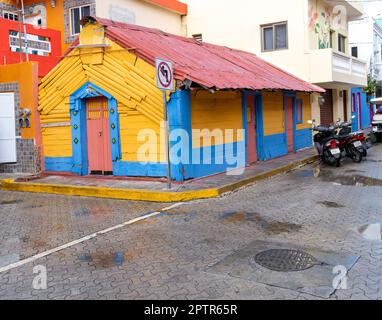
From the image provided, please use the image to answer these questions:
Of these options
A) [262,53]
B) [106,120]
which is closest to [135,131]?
[106,120]

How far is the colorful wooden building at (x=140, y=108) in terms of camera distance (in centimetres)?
1022

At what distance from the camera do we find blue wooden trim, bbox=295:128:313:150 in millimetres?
16484

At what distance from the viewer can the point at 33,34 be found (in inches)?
595

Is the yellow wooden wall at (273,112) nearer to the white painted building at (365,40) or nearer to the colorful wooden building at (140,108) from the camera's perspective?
the colorful wooden building at (140,108)

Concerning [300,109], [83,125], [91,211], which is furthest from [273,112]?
[91,211]

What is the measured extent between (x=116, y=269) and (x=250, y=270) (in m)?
1.52

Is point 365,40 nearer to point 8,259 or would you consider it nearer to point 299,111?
point 299,111

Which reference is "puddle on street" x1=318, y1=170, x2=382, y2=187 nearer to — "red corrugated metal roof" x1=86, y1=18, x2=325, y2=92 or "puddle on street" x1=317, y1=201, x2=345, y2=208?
"puddle on street" x1=317, y1=201, x2=345, y2=208

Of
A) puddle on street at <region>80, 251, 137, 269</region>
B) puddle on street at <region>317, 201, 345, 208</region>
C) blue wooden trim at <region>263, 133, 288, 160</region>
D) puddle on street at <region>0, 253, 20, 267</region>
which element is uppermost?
blue wooden trim at <region>263, 133, 288, 160</region>

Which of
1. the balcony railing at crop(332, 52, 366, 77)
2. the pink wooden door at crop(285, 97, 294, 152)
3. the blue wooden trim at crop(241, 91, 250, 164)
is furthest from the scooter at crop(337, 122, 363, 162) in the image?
the balcony railing at crop(332, 52, 366, 77)

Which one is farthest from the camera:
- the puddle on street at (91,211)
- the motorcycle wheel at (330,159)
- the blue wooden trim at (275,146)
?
the blue wooden trim at (275,146)

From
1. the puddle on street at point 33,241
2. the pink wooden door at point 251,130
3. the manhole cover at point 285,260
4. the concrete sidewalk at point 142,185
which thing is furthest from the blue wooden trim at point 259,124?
the puddle on street at point 33,241

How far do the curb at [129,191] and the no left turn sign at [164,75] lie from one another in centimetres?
214

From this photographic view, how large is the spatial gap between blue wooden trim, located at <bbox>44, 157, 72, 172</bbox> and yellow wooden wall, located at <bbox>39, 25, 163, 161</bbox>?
137 millimetres
